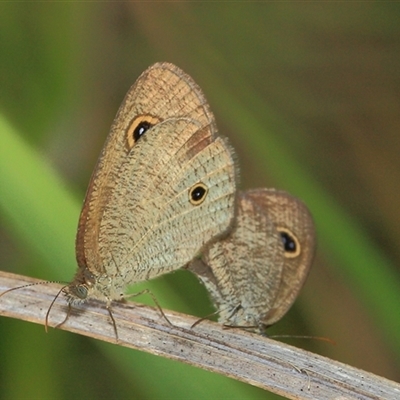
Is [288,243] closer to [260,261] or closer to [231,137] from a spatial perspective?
[260,261]

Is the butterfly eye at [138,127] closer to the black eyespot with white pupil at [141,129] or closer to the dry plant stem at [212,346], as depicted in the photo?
the black eyespot with white pupil at [141,129]

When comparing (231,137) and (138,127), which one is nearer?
(138,127)

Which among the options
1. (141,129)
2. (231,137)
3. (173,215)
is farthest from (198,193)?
(231,137)

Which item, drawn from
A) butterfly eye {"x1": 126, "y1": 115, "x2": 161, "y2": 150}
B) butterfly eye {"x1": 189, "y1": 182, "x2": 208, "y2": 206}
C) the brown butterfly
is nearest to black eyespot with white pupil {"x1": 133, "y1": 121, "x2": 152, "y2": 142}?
butterfly eye {"x1": 126, "y1": 115, "x2": 161, "y2": 150}

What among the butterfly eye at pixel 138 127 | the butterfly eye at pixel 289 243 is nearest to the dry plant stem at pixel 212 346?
the butterfly eye at pixel 138 127

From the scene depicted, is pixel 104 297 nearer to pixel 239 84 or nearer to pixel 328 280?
pixel 328 280

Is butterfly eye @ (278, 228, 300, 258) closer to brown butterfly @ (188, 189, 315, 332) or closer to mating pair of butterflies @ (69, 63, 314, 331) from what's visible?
brown butterfly @ (188, 189, 315, 332)

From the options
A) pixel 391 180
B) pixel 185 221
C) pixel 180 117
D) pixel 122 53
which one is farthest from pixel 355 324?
pixel 122 53
